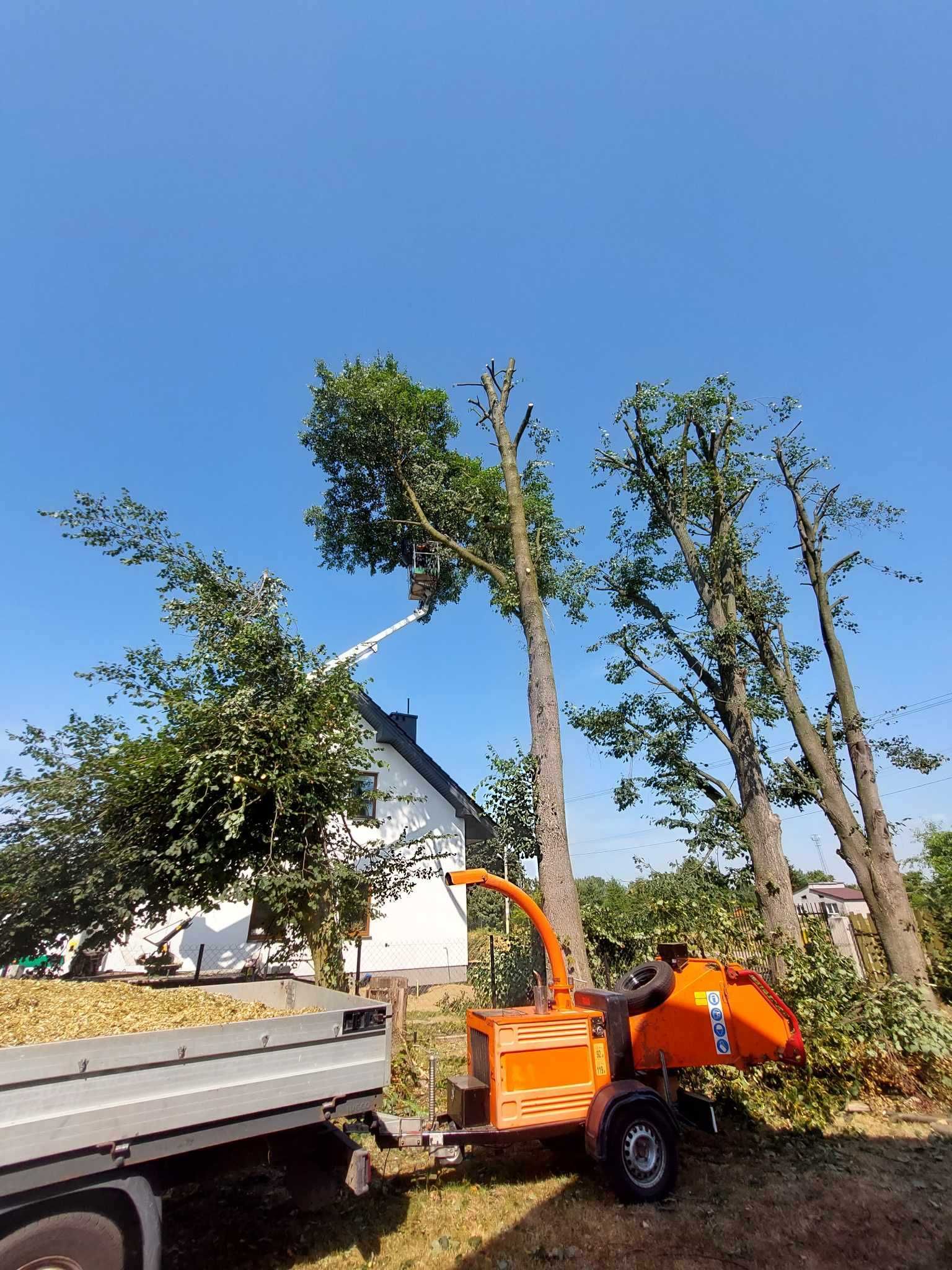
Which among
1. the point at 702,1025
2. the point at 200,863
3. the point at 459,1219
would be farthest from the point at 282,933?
the point at 702,1025

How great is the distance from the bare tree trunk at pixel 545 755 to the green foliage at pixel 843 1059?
2176 mm

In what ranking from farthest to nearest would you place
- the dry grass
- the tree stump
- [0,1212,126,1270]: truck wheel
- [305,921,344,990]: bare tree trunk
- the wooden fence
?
the dry grass, the wooden fence, the tree stump, [305,921,344,990]: bare tree trunk, [0,1212,126,1270]: truck wheel

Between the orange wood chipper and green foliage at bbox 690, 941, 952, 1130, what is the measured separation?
1.71 metres

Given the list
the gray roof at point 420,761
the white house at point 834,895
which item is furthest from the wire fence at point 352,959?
the white house at point 834,895

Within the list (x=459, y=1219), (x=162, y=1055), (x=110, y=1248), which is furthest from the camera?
(x=459, y=1219)

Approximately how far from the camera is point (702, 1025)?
5035 mm

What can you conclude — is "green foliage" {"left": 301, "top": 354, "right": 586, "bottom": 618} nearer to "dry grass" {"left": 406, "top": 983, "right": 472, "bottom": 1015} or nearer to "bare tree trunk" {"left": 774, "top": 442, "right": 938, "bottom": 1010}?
"bare tree trunk" {"left": 774, "top": 442, "right": 938, "bottom": 1010}

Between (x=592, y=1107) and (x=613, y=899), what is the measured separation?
21.8 ft

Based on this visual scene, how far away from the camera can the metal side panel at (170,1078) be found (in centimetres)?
268

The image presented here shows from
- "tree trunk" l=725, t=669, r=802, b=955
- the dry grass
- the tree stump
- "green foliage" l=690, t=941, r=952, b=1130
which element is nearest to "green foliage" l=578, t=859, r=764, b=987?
"tree trunk" l=725, t=669, r=802, b=955

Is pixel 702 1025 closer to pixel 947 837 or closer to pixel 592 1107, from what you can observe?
pixel 592 1107

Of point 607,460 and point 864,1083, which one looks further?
point 607,460

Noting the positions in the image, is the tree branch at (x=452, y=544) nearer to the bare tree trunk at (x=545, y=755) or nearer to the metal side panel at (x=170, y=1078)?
the bare tree trunk at (x=545, y=755)

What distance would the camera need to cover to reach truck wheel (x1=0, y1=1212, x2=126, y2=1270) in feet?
8.56
